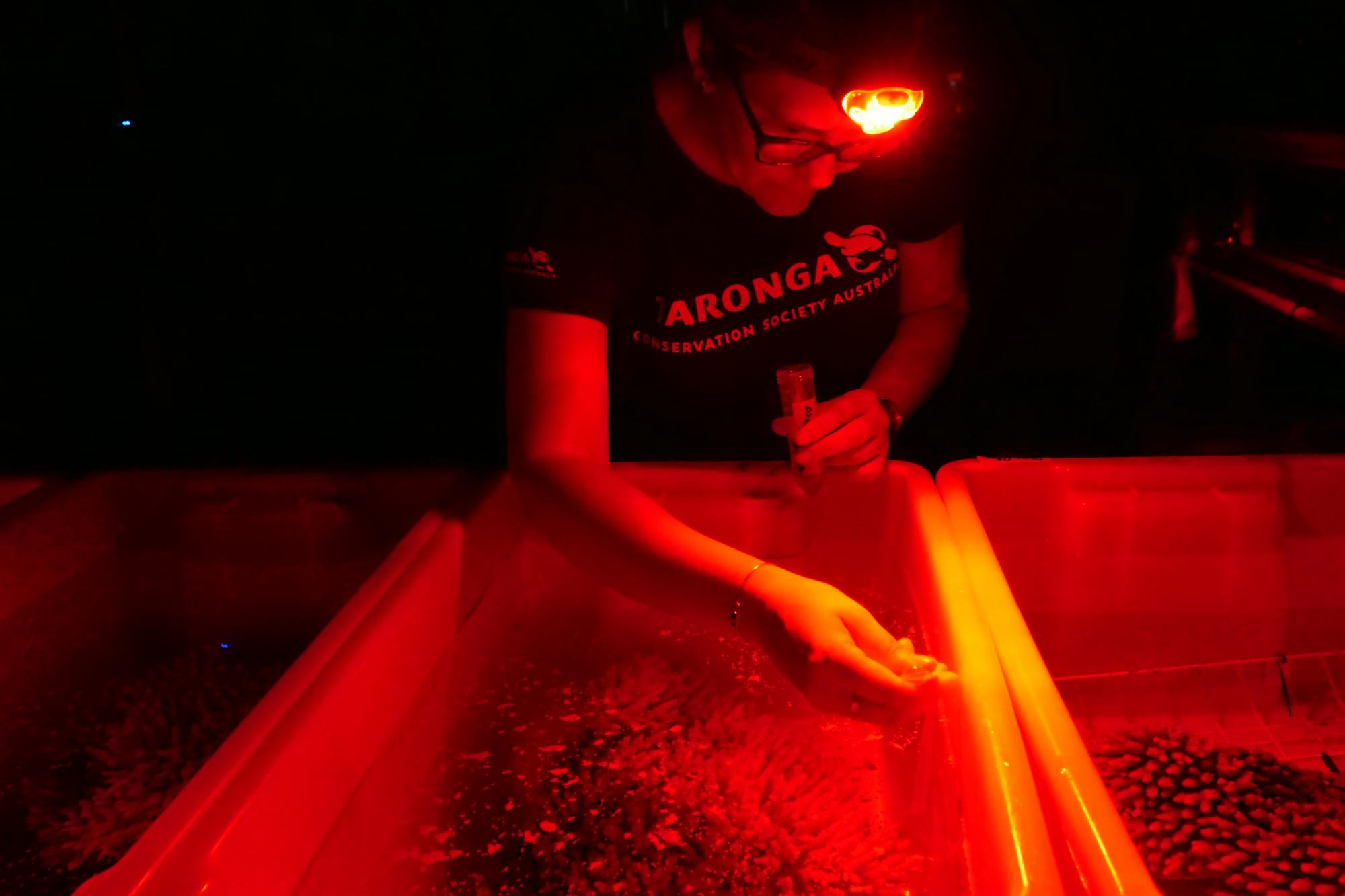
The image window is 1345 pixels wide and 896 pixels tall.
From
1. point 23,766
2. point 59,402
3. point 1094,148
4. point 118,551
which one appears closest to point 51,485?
point 118,551

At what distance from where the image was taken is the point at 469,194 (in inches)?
81.1

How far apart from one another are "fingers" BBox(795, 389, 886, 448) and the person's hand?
0.27m

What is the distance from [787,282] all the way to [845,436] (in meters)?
0.25

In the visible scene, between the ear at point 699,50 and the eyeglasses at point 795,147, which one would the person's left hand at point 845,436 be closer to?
the eyeglasses at point 795,147

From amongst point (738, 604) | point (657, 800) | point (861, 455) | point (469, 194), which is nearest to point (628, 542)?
point (738, 604)

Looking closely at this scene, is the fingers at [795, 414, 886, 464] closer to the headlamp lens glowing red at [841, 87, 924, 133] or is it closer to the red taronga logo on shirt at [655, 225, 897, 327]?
the red taronga logo on shirt at [655, 225, 897, 327]

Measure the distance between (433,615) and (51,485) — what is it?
0.64m

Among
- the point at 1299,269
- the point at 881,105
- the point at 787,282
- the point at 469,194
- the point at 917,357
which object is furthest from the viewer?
the point at 469,194

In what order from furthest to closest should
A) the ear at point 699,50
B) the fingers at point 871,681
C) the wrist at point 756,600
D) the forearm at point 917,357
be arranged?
1. the forearm at point 917,357
2. the ear at point 699,50
3. the wrist at point 756,600
4. the fingers at point 871,681

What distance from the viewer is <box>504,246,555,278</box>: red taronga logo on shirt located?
3.48ft

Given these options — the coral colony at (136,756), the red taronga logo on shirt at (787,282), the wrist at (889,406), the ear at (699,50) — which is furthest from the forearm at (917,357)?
the coral colony at (136,756)

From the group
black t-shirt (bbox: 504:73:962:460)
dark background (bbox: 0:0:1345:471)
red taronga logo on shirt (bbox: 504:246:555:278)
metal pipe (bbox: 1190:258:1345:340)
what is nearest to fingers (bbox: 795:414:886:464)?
black t-shirt (bbox: 504:73:962:460)

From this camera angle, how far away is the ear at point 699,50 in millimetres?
1007

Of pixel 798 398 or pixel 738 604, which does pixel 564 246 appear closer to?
pixel 798 398
